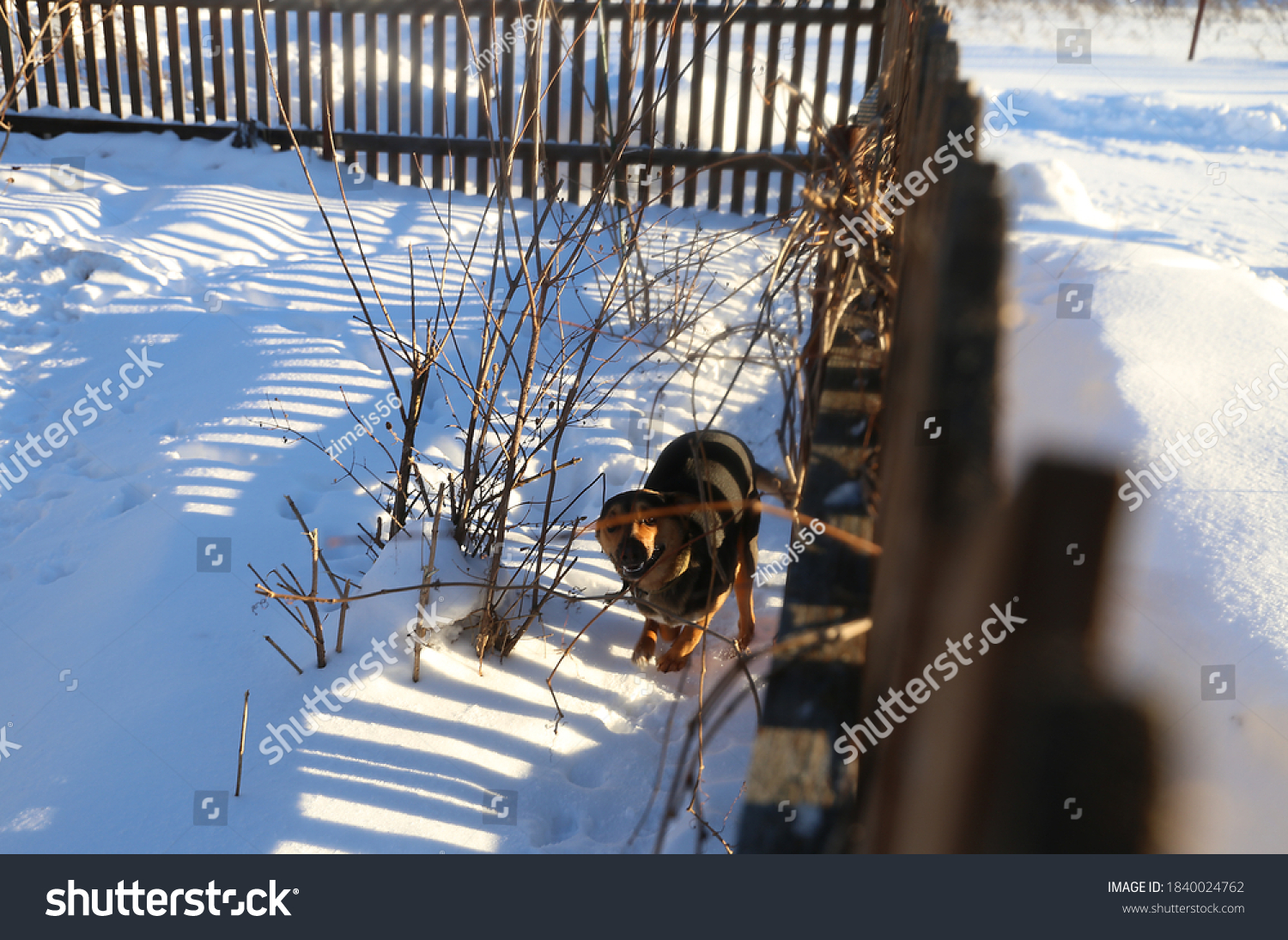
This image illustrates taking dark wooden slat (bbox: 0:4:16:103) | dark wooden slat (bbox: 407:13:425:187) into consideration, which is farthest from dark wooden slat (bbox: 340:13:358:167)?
dark wooden slat (bbox: 0:4:16:103)

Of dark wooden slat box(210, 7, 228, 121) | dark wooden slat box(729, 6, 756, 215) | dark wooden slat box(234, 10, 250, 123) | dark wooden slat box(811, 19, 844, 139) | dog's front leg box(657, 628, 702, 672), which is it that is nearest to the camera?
dog's front leg box(657, 628, 702, 672)

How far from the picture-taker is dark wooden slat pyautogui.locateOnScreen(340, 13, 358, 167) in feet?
22.2

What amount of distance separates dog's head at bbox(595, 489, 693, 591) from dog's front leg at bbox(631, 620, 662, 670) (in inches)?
7.9

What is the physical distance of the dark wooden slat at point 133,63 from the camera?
23.0 feet

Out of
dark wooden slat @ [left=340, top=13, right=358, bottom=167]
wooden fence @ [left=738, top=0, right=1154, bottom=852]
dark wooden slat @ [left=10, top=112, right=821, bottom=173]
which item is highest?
dark wooden slat @ [left=340, top=13, right=358, bottom=167]

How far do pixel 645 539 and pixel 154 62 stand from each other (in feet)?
26.2

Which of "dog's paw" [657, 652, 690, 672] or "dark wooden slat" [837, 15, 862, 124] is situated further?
"dark wooden slat" [837, 15, 862, 124]

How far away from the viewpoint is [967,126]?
66 centimetres

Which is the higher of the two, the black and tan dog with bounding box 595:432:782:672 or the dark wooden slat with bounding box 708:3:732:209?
the dark wooden slat with bounding box 708:3:732:209

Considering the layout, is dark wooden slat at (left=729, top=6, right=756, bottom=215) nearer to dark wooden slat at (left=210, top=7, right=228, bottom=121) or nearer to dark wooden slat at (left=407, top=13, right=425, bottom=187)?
dark wooden slat at (left=407, top=13, right=425, bottom=187)

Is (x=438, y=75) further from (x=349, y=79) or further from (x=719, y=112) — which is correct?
(x=719, y=112)

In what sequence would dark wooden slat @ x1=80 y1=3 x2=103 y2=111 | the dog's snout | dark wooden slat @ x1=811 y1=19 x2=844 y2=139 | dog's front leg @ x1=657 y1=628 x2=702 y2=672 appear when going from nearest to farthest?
1. the dog's snout
2. dog's front leg @ x1=657 y1=628 x2=702 y2=672
3. dark wooden slat @ x1=811 y1=19 x2=844 y2=139
4. dark wooden slat @ x1=80 y1=3 x2=103 y2=111
